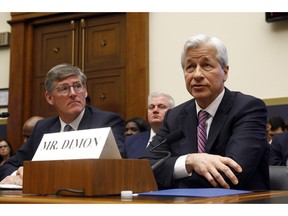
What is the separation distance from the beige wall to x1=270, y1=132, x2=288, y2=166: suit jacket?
0.70 m

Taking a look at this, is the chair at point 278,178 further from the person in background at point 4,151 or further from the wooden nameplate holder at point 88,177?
the person in background at point 4,151

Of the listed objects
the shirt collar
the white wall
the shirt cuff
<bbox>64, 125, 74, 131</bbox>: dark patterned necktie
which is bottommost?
the shirt cuff

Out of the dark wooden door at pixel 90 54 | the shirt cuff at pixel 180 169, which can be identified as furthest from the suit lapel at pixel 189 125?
the dark wooden door at pixel 90 54

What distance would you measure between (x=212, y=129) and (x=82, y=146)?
28.2 inches

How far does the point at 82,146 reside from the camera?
54.3 inches

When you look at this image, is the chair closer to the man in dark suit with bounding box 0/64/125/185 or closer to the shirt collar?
the shirt collar

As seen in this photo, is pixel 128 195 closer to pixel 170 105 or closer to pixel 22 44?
pixel 170 105

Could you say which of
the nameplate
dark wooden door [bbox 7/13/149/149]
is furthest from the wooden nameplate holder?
dark wooden door [bbox 7/13/149/149]

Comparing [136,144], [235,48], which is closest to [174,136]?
[136,144]

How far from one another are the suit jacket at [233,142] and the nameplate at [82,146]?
1.40 feet

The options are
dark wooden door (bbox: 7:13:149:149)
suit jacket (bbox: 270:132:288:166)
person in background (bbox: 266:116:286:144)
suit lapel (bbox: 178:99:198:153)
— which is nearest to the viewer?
suit lapel (bbox: 178:99:198:153)

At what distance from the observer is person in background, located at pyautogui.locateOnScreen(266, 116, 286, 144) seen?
4.12 meters

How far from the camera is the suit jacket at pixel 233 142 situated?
177 cm
